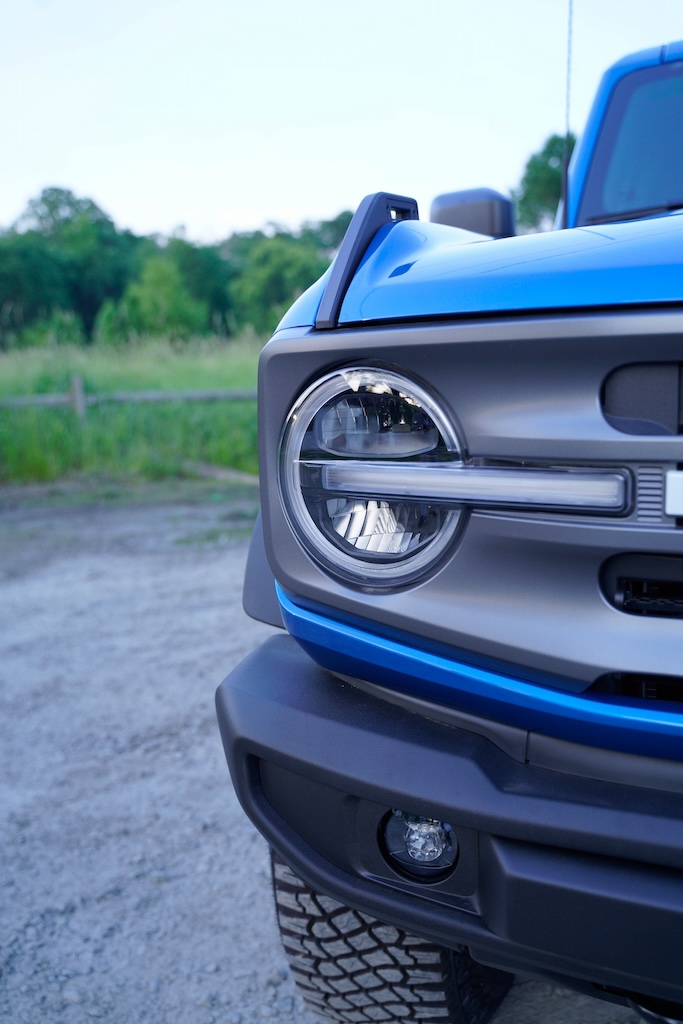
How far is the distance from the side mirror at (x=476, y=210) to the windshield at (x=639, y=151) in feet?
0.81

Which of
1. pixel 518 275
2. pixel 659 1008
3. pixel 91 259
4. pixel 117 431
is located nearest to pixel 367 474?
pixel 518 275

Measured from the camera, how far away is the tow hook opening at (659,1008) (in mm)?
1187

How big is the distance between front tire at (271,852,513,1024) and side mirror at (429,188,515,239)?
62.7 inches

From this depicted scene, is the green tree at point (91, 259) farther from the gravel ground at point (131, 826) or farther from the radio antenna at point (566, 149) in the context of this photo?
the radio antenna at point (566, 149)

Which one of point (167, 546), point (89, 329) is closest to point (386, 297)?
point (167, 546)

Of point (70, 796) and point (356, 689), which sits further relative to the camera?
point (70, 796)

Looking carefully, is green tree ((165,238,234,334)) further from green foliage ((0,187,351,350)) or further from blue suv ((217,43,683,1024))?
blue suv ((217,43,683,1024))

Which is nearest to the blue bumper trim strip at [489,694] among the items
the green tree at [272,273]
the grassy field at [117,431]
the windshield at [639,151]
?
the windshield at [639,151]

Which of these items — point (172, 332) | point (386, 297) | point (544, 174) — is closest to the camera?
point (386, 297)

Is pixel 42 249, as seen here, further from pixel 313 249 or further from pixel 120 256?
pixel 313 249

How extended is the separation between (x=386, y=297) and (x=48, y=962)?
1673 mm

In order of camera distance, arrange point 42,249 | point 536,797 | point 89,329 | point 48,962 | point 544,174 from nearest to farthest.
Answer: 1. point 536,797
2. point 48,962
3. point 544,174
4. point 42,249
5. point 89,329

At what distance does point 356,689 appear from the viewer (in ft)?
4.29

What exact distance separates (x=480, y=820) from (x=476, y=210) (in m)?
1.65
